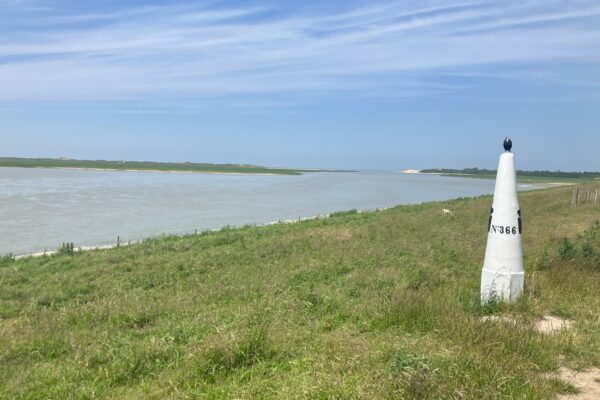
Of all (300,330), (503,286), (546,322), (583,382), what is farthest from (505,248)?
(300,330)

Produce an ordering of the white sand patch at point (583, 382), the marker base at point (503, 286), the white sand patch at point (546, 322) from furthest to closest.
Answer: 1. the marker base at point (503, 286)
2. the white sand patch at point (546, 322)
3. the white sand patch at point (583, 382)

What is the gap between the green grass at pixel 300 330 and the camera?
419cm

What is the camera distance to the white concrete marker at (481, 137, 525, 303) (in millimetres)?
6816

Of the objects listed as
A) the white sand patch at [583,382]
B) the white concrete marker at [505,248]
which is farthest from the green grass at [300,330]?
the white concrete marker at [505,248]

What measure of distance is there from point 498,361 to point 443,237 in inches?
475

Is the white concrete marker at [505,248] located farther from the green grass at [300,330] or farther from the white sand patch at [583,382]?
the white sand patch at [583,382]

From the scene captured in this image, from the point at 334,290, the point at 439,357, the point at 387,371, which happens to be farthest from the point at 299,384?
the point at 334,290

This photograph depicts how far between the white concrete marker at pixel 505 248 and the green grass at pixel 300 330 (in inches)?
9.4

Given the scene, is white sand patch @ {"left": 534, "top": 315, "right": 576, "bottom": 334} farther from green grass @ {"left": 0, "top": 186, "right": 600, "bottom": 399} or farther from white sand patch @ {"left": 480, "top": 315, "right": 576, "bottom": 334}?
green grass @ {"left": 0, "top": 186, "right": 600, "bottom": 399}

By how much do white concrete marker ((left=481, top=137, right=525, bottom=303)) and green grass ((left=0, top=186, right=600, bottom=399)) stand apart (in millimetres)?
239

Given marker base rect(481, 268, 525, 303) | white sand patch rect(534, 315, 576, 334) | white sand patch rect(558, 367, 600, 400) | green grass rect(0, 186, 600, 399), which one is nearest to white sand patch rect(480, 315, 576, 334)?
white sand patch rect(534, 315, 576, 334)

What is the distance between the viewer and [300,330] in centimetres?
611

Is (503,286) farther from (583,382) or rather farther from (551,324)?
(583,382)

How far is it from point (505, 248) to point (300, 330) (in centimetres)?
311
